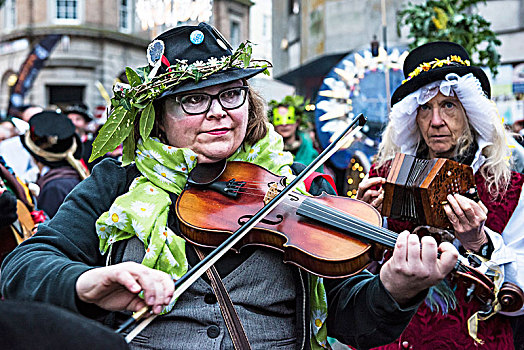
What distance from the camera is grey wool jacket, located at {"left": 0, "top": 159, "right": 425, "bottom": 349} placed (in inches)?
61.2

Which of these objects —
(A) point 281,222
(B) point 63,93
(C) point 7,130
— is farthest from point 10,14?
(A) point 281,222

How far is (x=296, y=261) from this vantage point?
5.44 ft

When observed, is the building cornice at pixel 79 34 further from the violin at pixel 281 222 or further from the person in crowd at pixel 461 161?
the violin at pixel 281 222

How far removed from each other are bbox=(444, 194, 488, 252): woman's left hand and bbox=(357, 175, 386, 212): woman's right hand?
13.1 inches

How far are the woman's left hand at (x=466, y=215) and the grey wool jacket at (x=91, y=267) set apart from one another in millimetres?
554

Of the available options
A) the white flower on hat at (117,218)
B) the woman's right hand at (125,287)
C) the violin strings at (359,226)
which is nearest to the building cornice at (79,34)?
the white flower on hat at (117,218)

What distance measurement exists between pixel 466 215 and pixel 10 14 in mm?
25947

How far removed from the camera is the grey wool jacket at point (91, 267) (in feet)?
5.10

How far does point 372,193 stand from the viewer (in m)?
2.55

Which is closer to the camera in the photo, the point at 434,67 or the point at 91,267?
the point at 91,267

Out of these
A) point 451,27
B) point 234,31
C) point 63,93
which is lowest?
point 451,27

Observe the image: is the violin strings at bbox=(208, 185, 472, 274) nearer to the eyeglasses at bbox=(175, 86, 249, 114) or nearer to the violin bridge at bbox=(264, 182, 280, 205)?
the violin bridge at bbox=(264, 182, 280, 205)

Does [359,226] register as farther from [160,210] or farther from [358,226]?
[160,210]

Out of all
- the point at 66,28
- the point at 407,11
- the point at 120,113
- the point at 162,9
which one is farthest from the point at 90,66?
the point at 120,113
